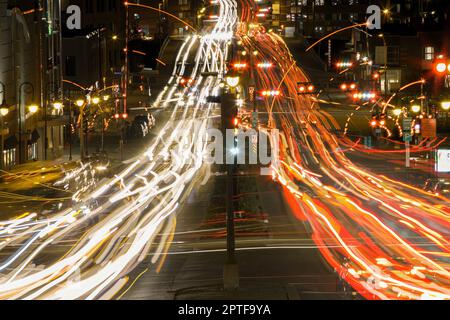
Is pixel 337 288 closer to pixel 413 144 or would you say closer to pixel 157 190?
pixel 157 190

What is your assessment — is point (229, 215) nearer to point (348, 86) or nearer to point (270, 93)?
point (270, 93)

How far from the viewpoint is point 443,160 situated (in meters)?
42.0

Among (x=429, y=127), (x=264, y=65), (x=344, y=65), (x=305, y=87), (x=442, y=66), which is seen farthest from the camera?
(x=344, y=65)

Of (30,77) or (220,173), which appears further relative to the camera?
(30,77)

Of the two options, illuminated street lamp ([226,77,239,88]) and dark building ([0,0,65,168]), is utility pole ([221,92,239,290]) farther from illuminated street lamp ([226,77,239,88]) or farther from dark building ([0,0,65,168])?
dark building ([0,0,65,168])

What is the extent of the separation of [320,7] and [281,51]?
41.5 m

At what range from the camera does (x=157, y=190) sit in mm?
42281

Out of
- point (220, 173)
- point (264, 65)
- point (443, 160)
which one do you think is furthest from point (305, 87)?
point (443, 160)

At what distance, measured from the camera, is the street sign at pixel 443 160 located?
4151 cm

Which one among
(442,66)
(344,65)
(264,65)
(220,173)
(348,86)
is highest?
(344,65)

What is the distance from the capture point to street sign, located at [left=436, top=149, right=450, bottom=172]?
41.5 meters

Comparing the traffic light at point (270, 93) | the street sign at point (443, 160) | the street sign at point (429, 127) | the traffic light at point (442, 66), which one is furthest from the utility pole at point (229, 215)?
the traffic light at point (270, 93)

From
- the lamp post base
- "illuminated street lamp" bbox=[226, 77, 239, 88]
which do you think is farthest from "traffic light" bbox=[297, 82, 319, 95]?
the lamp post base

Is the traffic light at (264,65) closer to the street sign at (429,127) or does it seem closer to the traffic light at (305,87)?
the traffic light at (305,87)
